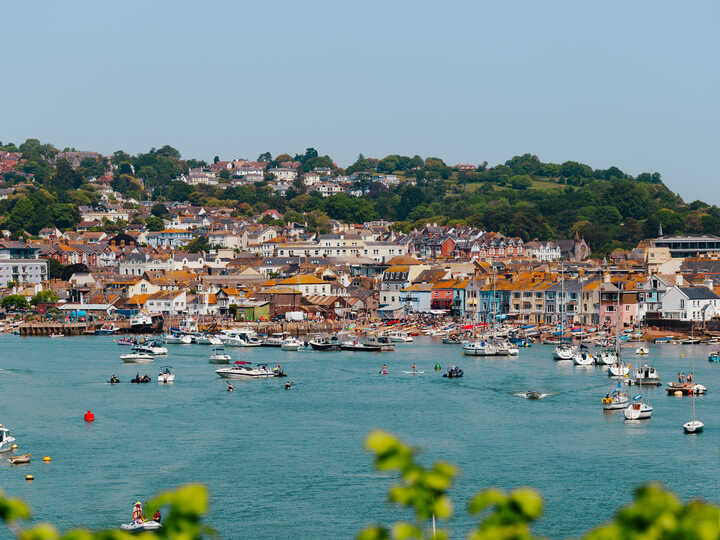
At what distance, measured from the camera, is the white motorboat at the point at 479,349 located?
43031 millimetres

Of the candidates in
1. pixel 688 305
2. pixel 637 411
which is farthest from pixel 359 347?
pixel 637 411

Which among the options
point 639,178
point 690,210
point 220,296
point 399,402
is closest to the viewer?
point 399,402

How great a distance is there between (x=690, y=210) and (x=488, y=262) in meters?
35.4

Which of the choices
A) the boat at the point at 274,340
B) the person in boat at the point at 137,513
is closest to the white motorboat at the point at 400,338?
the boat at the point at 274,340

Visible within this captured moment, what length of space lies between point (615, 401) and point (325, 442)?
27.8ft

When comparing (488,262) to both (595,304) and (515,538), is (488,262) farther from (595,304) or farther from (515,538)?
(515,538)

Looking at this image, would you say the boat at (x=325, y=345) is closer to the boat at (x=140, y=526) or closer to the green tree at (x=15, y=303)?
the green tree at (x=15, y=303)

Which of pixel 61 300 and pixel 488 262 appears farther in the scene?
pixel 488 262

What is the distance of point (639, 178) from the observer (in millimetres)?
138375

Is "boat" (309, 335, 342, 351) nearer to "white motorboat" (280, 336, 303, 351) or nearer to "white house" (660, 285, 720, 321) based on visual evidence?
"white motorboat" (280, 336, 303, 351)

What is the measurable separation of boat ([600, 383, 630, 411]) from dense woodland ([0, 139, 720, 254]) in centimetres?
6055

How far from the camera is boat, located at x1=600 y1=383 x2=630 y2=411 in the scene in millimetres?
27764

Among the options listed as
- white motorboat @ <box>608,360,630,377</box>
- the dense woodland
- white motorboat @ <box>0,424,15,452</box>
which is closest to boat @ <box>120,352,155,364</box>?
white motorboat @ <box>608,360,630,377</box>

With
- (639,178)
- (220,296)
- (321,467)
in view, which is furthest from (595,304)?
(639,178)
